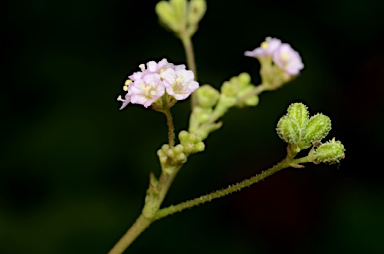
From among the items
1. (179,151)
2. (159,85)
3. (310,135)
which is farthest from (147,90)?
(310,135)

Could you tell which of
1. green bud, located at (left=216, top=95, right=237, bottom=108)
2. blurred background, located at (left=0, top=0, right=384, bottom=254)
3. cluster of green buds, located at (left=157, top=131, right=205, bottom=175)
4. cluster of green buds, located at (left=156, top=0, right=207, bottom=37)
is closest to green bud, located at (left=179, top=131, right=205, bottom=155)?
cluster of green buds, located at (left=157, top=131, right=205, bottom=175)

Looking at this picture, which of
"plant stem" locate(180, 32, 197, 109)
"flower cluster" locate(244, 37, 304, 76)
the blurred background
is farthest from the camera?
the blurred background

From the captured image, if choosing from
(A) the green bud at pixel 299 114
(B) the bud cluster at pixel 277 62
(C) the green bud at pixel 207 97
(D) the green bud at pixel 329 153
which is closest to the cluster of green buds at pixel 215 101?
(C) the green bud at pixel 207 97

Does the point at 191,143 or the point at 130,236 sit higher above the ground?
the point at 191,143

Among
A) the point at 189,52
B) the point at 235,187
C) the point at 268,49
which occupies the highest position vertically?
the point at 268,49

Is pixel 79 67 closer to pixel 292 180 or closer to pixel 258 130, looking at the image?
pixel 258 130

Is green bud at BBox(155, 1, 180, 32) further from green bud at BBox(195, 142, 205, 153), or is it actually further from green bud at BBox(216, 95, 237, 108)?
green bud at BBox(195, 142, 205, 153)

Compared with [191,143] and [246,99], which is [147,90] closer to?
[191,143]
